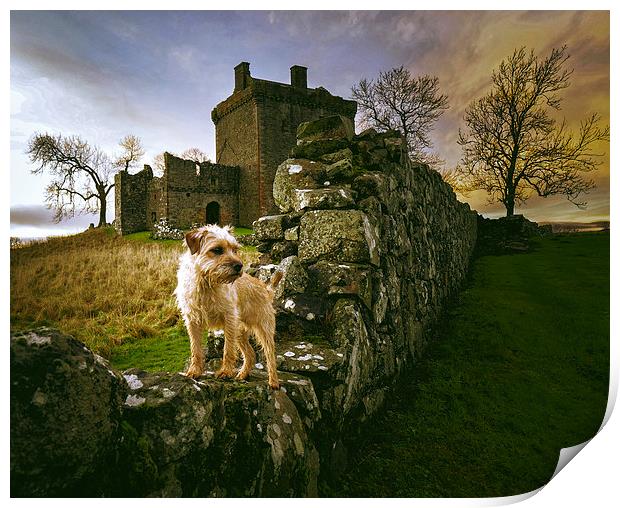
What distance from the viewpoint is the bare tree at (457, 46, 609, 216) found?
334cm

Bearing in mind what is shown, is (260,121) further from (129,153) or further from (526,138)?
(526,138)

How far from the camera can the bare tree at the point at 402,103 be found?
11.0 ft

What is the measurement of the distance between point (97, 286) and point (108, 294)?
0.07 m

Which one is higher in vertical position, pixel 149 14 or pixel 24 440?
pixel 149 14

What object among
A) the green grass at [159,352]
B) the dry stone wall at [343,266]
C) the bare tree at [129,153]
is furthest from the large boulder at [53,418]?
the dry stone wall at [343,266]

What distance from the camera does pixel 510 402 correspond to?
331cm

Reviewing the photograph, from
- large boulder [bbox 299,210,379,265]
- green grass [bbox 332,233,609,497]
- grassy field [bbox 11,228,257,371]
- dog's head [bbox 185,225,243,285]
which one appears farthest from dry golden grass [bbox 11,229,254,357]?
green grass [bbox 332,233,609,497]

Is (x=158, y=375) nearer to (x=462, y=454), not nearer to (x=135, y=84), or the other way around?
(x=135, y=84)

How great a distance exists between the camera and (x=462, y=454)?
9.29 ft

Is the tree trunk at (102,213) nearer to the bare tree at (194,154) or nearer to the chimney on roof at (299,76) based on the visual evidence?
the bare tree at (194,154)

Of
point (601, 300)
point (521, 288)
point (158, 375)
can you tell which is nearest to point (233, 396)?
point (158, 375)

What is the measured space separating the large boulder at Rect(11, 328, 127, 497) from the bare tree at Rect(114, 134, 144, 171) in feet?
3.65

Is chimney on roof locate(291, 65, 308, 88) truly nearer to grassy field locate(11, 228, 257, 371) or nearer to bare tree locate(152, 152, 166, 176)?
bare tree locate(152, 152, 166, 176)

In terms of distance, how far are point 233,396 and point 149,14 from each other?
2.55m
